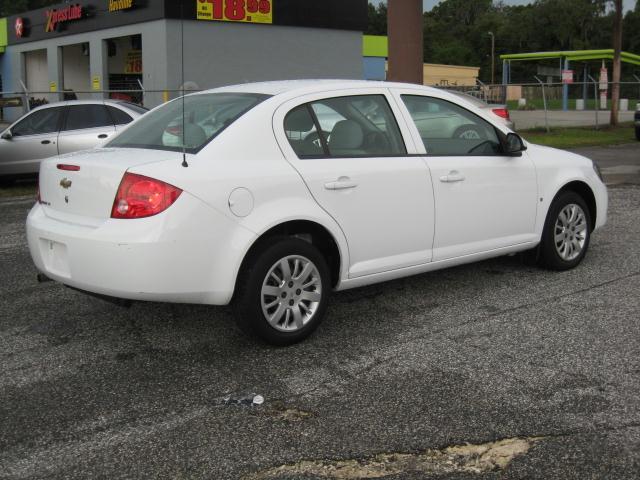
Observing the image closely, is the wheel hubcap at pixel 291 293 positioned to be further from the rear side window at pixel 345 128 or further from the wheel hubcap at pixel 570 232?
the wheel hubcap at pixel 570 232

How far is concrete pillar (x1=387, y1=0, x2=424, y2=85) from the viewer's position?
14414mm

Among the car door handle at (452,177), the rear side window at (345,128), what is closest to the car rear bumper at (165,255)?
the rear side window at (345,128)

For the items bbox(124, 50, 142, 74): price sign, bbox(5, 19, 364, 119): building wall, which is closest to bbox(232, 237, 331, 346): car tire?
bbox(5, 19, 364, 119): building wall

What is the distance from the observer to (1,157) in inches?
489

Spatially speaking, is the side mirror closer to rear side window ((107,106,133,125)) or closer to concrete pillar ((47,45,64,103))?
rear side window ((107,106,133,125))

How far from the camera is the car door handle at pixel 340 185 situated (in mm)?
4734

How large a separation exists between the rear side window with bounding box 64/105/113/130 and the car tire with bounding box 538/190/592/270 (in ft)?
27.9

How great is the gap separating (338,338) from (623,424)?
6.11 feet

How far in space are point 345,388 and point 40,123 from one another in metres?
10.2

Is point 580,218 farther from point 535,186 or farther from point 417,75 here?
point 417,75

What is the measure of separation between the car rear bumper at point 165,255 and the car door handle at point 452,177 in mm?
1707

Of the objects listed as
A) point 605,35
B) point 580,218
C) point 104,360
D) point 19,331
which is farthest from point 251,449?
point 605,35

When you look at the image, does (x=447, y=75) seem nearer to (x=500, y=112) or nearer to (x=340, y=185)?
(x=500, y=112)

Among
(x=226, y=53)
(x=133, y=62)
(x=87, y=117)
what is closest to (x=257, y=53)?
(x=226, y=53)
